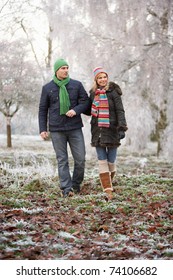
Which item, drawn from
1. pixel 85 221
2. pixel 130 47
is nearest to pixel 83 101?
pixel 85 221

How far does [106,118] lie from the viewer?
5363 millimetres

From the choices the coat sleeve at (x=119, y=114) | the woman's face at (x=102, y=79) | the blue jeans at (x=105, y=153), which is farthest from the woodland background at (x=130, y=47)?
the blue jeans at (x=105, y=153)

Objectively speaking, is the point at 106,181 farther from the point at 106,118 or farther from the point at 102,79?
the point at 102,79

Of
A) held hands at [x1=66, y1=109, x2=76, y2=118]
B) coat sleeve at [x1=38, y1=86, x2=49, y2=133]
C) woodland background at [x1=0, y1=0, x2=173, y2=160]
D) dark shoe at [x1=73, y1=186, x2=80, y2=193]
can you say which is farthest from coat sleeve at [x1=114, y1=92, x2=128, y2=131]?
woodland background at [x1=0, y1=0, x2=173, y2=160]

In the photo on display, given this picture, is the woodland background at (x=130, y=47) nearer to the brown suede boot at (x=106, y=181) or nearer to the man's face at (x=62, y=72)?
the man's face at (x=62, y=72)

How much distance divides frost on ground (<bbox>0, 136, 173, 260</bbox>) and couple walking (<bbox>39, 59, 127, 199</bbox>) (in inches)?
17.0

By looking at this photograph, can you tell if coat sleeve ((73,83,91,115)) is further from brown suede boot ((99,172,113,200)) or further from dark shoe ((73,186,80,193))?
dark shoe ((73,186,80,193))

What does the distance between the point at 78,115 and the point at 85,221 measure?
1648 mm

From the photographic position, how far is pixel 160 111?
14.3 metres

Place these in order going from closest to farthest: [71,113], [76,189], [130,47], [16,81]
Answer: [71,113]
[76,189]
[130,47]
[16,81]

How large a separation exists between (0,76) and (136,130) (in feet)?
20.1

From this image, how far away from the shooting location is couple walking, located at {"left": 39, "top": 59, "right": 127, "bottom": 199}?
17.6 feet

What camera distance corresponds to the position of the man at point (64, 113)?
5.38m
